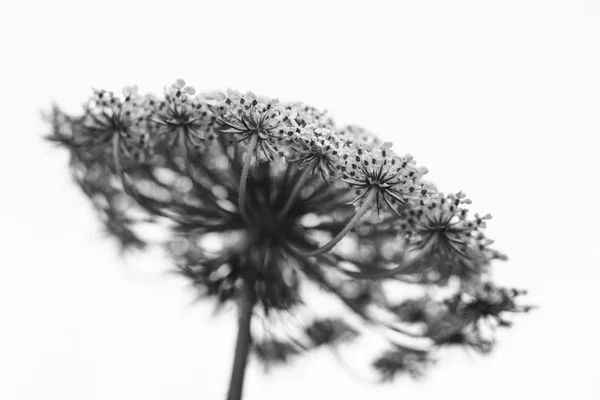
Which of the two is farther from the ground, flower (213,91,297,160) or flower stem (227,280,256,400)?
flower (213,91,297,160)

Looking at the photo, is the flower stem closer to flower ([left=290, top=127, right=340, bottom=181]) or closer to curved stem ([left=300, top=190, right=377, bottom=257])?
curved stem ([left=300, top=190, right=377, bottom=257])

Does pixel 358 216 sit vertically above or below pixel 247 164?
below

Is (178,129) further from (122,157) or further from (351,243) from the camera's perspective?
(351,243)

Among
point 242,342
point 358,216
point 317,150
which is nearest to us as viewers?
point 358,216

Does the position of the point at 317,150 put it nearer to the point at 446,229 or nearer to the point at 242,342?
the point at 446,229

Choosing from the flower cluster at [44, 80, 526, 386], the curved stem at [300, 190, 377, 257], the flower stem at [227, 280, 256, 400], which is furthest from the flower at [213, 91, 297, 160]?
the flower stem at [227, 280, 256, 400]

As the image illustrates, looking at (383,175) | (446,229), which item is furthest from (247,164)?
(446,229)

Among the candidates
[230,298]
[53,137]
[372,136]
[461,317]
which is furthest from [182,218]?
[461,317]
